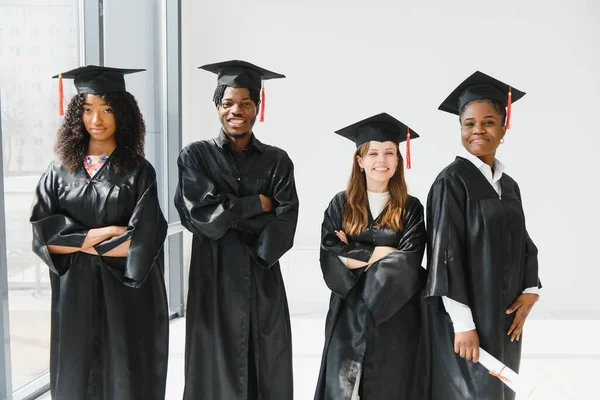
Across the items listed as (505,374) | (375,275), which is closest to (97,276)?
(375,275)

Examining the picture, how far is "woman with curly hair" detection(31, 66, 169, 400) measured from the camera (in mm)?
2369

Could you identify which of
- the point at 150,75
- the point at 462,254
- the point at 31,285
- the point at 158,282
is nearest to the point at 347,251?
the point at 462,254

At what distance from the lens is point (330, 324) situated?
2.60 meters

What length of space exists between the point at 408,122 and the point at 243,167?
341cm

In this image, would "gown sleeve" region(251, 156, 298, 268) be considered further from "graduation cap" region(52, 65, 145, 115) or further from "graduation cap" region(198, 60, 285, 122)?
"graduation cap" region(52, 65, 145, 115)

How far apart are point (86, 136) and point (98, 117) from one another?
168mm

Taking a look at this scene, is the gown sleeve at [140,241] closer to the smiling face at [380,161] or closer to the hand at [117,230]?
the hand at [117,230]

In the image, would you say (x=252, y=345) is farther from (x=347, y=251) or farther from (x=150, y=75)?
(x=150, y=75)

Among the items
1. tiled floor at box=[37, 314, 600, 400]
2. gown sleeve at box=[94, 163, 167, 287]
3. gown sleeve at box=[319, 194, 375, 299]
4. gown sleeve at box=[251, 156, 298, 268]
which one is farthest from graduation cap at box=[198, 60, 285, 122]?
tiled floor at box=[37, 314, 600, 400]

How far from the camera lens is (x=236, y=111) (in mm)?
2586

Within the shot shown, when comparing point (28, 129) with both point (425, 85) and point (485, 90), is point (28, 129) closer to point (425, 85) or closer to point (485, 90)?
point (485, 90)

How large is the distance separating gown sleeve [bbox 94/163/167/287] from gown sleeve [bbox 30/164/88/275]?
13 cm

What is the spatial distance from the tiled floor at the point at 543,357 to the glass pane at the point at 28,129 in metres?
0.46

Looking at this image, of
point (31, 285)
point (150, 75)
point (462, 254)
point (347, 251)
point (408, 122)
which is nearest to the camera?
point (462, 254)
